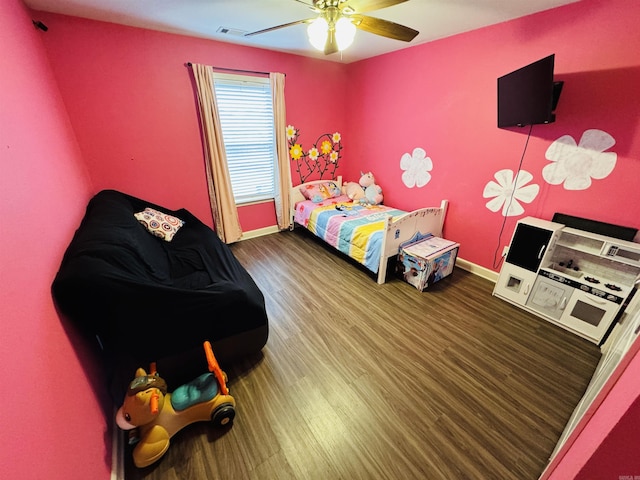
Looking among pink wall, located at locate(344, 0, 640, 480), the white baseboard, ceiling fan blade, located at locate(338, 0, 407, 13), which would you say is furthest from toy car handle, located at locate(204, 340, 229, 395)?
the white baseboard

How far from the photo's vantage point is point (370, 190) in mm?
3699

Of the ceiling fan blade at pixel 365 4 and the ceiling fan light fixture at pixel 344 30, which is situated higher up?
the ceiling fan blade at pixel 365 4

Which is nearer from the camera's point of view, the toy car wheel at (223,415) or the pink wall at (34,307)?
the pink wall at (34,307)

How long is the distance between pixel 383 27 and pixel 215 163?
7.33ft

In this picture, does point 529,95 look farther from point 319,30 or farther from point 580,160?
point 319,30

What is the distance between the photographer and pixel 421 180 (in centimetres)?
318

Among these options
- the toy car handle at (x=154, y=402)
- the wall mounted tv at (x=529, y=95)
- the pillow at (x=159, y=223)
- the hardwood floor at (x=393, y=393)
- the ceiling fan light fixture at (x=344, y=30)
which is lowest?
the hardwood floor at (x=393, y=393)

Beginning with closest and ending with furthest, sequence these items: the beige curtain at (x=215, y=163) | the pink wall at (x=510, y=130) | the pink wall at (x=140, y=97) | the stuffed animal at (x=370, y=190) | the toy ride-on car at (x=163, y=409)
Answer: the toy ride-on car at (x=163, y=409), the pink wall at (x=510, y=130), the pink wall at (x=140, y=97), the beige curtain at (x=215, y=163), the stuffed animal at (x=370, y=190)

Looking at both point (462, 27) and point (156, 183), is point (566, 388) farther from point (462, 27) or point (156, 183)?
point (156, 183)

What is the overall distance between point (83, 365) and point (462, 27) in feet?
12.2

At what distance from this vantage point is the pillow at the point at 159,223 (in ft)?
7.83

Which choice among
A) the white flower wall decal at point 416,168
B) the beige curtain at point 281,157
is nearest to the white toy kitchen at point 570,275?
the white flower wall decal at point 416,168

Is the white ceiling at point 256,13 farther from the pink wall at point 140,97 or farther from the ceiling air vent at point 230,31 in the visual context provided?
the pink wall at point 140,97

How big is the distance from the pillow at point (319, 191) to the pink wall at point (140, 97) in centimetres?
128
